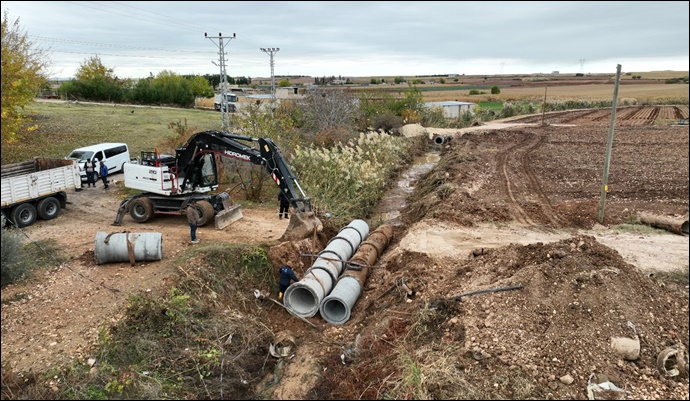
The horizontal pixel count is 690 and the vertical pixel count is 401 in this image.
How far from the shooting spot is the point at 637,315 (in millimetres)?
8656

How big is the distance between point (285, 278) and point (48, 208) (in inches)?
361

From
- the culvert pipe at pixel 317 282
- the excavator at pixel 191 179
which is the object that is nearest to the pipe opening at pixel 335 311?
the culvert pipe at pixel 317 282

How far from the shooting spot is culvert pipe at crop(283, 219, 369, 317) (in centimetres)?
1122

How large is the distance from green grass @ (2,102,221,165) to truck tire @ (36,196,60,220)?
765cm

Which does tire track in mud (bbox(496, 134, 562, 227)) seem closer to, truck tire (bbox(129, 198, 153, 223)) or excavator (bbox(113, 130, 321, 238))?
excavator (bbox(113, 130, 321, 238))

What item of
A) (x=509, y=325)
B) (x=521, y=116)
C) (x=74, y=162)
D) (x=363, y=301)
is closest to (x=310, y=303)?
(x=363, y=301)

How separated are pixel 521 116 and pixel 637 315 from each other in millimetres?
48583

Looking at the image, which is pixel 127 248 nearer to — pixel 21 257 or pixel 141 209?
pixel 21 257

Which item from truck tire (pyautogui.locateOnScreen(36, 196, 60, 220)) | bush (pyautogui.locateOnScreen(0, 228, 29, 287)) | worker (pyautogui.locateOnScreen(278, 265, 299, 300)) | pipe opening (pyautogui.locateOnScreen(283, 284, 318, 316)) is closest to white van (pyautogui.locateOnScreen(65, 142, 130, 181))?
truck tire (pyautogui.locateOnScreen(36, 196, 60, 220))

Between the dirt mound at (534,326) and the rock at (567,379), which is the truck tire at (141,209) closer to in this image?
the dirt mound at (534,326)

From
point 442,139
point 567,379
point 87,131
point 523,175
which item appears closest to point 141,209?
point 567,379

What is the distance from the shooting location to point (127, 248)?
1173cm

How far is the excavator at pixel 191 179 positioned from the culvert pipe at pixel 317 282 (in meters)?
1.23

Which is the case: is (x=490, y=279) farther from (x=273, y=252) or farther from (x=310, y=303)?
(x=273, y=252)
